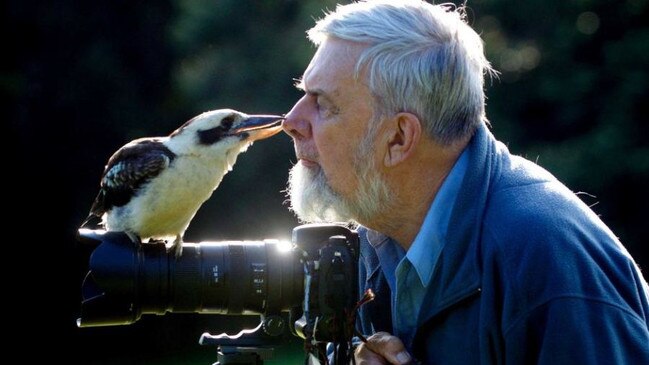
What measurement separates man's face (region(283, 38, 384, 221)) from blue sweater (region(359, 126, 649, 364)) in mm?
221

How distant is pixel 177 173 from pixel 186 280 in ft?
2.73

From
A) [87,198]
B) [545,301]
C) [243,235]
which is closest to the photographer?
[545,301]

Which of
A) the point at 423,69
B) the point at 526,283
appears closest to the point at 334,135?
the point at 423,69

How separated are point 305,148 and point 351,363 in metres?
0.43

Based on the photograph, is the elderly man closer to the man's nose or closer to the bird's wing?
the man's nose

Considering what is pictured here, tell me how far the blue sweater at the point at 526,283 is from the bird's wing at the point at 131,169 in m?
1.15

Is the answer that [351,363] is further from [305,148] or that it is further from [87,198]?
[87,198]

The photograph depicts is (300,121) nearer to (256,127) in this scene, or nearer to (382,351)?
(382,351)

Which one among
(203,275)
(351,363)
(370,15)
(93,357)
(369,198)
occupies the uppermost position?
(370,15)

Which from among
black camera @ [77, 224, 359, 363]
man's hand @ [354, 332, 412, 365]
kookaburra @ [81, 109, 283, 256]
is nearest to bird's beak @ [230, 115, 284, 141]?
kookaburra @ [81, 109, 283, 256]

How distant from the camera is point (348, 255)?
2.03 m

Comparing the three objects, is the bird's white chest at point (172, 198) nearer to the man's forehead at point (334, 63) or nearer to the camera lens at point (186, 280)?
the camera lens at point (186, 280)

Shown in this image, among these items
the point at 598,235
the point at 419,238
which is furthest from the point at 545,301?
the point at 419,238

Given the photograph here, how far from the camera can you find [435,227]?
2061 millimetres
